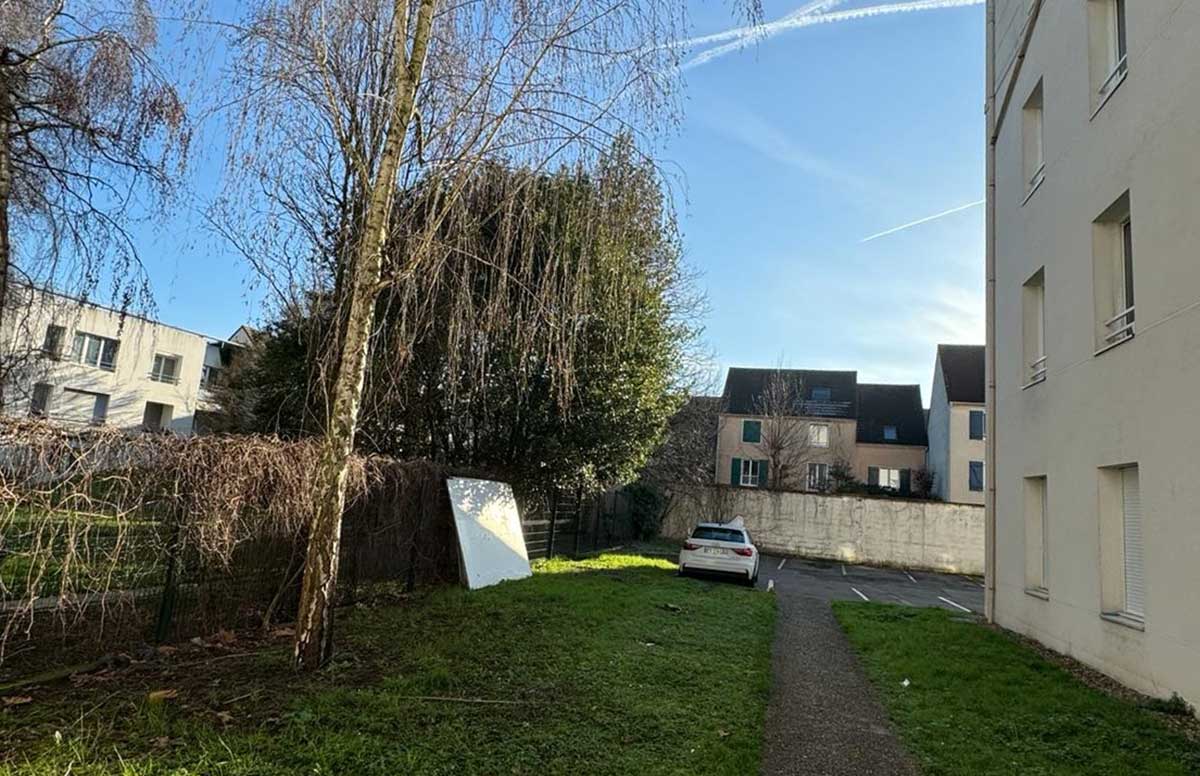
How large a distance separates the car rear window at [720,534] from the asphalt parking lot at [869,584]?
144 cm

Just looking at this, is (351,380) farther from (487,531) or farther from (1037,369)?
(1037,369)

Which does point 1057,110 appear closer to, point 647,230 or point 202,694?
point 647,230

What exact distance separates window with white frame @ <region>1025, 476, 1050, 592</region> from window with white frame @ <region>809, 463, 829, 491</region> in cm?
2661

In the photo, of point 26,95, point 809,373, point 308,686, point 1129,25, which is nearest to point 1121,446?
point 1129,25

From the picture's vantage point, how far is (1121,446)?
693 centimetres

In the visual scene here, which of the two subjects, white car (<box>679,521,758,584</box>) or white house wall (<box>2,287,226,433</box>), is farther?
white car (<box>679,521,758,584</box>)

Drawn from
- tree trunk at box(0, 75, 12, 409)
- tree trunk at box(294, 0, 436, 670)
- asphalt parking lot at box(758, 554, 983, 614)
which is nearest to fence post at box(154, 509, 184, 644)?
tree trunk at box(294, 0, 436, 670)

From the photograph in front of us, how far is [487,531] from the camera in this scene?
11.8 metres

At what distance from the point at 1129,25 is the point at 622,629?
28.1 ft

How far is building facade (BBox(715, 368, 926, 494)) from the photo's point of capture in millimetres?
35281

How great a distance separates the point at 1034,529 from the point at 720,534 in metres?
6.58

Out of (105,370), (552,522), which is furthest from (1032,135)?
(105,370)

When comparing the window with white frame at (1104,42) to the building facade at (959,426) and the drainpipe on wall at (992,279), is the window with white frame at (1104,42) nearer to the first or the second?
the drainpipe on wall at (992,279)

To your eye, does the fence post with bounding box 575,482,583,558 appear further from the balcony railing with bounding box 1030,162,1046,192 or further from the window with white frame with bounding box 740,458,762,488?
the window with white frame with bounding box 740,458,762,488
